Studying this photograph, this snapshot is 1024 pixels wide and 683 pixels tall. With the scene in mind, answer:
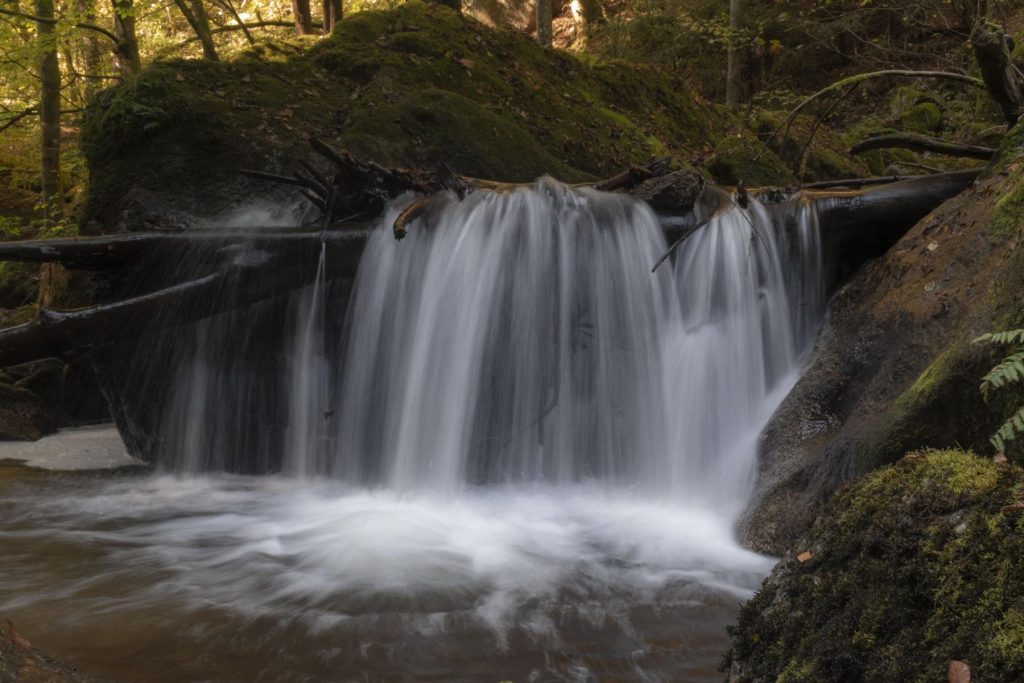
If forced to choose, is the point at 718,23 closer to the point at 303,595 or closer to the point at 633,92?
the point at 633,92

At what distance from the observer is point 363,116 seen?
845 cm

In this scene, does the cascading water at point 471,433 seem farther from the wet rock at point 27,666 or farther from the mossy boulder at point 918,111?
the mossy boulder at point 918,111

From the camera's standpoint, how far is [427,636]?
3.50m

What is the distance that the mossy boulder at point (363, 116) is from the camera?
7.83 m

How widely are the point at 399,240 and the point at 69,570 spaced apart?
3.34 meters

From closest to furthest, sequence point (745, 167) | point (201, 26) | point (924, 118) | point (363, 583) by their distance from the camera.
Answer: point (363, 583)
point (745, 167)
point (201, 26)
point (924, 118)

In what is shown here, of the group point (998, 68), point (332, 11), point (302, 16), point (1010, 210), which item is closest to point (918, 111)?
point (998, 68)

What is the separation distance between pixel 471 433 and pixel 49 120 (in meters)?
8.98

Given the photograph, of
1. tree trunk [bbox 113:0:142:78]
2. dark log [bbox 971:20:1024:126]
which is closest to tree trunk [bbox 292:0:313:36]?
tree trunk [bbox 113:0:142:78]

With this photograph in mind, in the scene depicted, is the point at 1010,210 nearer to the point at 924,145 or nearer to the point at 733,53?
the point at 924,145

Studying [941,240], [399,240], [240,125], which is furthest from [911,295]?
[240,125]

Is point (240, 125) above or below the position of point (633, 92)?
below

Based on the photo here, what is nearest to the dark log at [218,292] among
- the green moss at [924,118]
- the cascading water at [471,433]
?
the cascading water at [471,433]

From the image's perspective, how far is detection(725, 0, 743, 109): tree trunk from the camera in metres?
14.0
